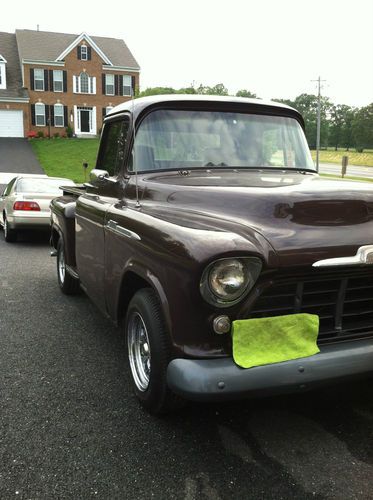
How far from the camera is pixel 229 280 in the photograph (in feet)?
7.75

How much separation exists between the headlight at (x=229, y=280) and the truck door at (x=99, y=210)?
156cm

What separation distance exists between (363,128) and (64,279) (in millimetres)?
92009

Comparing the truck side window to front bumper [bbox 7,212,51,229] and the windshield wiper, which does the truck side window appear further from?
front bumper [bbox 7,212,51,229]

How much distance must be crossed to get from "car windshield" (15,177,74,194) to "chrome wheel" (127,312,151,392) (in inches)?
278

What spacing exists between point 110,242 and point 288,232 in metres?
1.44

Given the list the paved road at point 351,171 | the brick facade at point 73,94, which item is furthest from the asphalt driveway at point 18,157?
the paved road at point 351,171

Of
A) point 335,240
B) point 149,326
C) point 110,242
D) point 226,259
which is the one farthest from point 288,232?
point 110,242

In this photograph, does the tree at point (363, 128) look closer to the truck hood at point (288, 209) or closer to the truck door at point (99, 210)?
the truck door at point (99, 210)

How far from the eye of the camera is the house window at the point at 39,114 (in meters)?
42.1

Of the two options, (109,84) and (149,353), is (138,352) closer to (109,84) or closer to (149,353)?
(149,353)

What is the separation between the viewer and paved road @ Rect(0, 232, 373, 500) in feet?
7.88

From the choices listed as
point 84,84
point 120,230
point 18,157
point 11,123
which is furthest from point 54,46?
point 120,230

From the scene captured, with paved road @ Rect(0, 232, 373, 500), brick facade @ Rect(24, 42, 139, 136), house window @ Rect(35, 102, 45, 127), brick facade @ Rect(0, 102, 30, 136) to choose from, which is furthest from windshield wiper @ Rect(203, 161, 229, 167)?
house window @ Rect(35, 102, 45, 127)

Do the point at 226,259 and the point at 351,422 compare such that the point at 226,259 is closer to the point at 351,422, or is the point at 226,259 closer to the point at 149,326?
the point at 149,326
